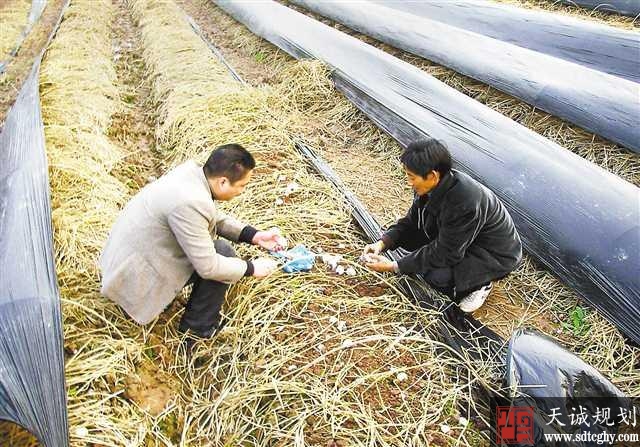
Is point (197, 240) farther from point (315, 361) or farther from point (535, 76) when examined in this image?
point (535, 76)

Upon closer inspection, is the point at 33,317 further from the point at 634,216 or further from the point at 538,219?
the point at 634,216

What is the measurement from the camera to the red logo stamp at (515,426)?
6.54 feet

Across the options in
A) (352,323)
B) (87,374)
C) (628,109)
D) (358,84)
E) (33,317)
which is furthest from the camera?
(358,84)

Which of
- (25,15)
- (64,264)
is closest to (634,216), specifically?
(64,264)

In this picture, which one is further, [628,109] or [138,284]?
[628,109]

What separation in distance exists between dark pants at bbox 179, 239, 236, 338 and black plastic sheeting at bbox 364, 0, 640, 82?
4557mm

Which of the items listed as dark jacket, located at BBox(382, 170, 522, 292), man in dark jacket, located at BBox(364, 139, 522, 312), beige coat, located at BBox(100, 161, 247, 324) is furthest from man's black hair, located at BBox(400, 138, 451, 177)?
beige coat, located at BBox(100, 161, 247, 324)

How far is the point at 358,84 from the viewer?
17.1 feet

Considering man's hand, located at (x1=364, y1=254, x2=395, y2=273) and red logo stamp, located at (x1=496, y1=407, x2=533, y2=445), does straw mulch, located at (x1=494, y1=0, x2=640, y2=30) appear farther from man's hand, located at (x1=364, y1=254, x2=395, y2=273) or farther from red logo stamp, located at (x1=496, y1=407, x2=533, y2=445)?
red logo stamp, located at (x1=496, y1=407, x2=533, y2=445)

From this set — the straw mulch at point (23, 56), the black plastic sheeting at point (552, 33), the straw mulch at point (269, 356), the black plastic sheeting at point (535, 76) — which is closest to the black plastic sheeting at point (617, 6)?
the black plastic sheeting at point (552, 33)

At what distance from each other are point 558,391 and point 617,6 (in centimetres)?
699

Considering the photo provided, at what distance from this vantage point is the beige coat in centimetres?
215

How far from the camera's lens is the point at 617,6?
264 inches

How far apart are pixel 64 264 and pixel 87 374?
962 mm
